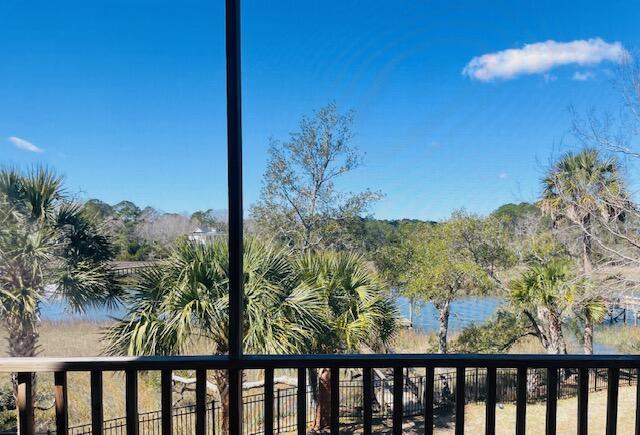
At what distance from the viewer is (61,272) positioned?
6.03 ft

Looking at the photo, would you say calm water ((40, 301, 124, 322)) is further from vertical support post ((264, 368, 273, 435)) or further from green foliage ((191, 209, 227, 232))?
vertical support post ((264, 368, 273, 435))

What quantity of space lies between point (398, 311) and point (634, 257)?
1.30 meters

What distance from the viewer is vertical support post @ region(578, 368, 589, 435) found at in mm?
1606

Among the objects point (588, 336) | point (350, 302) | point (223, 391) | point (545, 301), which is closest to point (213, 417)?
point (223, 391)

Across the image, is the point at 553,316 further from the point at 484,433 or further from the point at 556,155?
the point at 556,155

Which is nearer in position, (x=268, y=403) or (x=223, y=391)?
(x=268, y=403)

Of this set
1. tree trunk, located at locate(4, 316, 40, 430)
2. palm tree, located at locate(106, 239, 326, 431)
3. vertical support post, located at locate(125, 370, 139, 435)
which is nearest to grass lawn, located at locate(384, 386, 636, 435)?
palm tree, located at locate(106, 239, 326, 431)

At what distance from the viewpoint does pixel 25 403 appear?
5.22 ft

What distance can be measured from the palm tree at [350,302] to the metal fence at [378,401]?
21cm

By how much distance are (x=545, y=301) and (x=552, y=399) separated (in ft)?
1.72

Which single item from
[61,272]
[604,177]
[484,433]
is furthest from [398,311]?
[61,272]

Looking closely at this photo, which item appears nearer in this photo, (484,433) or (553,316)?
(484,433)

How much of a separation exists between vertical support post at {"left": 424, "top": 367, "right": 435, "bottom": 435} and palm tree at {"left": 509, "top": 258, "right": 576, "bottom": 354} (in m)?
0.70

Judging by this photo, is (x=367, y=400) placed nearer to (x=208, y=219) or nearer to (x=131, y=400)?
(x=131, y=400)
